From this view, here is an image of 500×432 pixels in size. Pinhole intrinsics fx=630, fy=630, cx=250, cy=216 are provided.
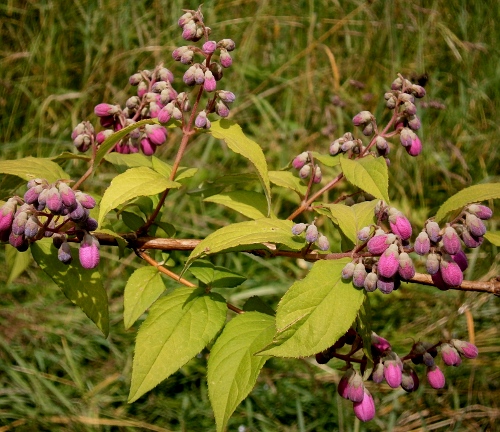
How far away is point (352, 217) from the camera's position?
143 centimetres

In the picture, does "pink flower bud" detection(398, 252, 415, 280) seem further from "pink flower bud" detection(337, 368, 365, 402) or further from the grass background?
the grass background

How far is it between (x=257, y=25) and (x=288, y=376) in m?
2.58

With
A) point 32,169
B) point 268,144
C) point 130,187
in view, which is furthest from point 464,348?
point 268,144

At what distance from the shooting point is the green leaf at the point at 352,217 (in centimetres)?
139

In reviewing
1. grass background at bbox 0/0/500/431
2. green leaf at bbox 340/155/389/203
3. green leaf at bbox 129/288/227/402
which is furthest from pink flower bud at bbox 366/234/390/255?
grass background at bbox 0/0/500/431

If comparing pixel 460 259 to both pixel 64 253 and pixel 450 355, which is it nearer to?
pixel 450 355

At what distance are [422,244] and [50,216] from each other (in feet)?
2.52

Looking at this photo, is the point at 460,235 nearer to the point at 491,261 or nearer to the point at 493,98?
the point at 491,261

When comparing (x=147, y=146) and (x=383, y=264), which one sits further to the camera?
(x=147, y=146)

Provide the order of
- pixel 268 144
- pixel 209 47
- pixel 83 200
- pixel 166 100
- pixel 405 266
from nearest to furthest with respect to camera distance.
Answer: pixel 405 266, pixel 83 200, pixel 209 47, pixel 166 100, pixel 268 144

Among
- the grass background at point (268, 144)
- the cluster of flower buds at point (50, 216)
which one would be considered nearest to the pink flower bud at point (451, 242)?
the cluster of flower buds at point (50, 216)

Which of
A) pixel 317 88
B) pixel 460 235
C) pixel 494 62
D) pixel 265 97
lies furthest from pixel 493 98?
pixel 460 235

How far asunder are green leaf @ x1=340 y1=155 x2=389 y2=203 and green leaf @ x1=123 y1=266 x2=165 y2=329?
0.54 metres

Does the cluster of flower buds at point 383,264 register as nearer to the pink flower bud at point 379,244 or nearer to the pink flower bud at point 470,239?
the pink flower bud at point 379,244
